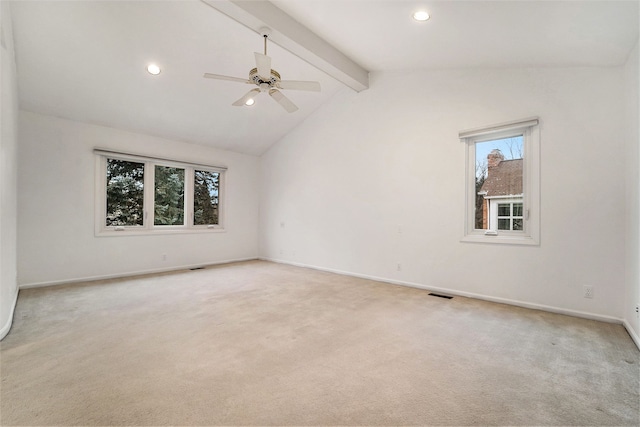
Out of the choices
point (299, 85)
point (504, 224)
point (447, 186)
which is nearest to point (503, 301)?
point (504, 224)

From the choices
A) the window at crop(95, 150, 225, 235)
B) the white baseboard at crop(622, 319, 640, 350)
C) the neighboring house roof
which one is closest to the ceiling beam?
the neighboring house roof

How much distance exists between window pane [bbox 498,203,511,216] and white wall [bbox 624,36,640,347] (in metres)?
1.07

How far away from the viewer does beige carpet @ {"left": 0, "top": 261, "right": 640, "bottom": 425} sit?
1598 mm

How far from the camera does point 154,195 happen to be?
18.2ft

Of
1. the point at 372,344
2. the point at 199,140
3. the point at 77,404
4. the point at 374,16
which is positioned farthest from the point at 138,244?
the point at 374,16

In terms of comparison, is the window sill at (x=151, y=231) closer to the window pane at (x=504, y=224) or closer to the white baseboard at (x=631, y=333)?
the window pane at (x=504, y=224)

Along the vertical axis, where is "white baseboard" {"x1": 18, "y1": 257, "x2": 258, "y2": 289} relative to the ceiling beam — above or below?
below

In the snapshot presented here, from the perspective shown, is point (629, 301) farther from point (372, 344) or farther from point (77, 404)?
point (77, 404)

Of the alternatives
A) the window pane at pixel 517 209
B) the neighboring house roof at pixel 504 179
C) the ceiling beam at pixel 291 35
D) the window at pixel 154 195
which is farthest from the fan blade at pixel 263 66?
the window at pixel 154 195

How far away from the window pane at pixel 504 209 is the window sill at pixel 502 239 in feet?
0.90

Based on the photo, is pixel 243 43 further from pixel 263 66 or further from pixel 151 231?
pixel 151 231

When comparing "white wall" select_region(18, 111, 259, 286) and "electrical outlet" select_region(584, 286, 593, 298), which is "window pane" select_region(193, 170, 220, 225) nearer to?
"white wall" select_region(18, 111, 259, 286)

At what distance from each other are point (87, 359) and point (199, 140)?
4.60 m

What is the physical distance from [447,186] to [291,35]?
283cm
